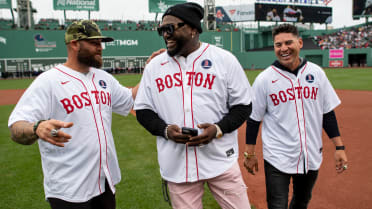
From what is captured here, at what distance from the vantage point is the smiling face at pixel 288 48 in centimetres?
286

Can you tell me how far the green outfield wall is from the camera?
35750 mm

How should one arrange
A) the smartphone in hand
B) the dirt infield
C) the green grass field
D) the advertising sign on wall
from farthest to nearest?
the advertising sign on wall < the green grass field < the dirt infield < the smartphone in hand

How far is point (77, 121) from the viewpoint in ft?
7.63

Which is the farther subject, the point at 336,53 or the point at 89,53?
the point at 336,53

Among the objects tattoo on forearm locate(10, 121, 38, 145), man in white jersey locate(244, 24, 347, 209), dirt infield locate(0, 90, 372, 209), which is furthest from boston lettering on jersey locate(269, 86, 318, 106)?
tattoo on forearm locate(10, 121, 38, 145)

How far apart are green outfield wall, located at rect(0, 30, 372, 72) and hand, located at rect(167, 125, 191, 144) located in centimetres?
3850

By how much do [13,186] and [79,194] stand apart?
3181 mm

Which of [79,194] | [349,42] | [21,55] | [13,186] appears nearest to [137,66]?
[21,55]

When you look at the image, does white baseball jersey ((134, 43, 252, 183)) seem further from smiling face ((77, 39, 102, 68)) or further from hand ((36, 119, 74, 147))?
hand ((36, 119, 74, 147))

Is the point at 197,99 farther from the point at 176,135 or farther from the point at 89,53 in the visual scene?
the point at 89,53

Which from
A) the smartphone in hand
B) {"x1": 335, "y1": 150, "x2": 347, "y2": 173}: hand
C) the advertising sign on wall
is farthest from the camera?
the advertising sign on wall

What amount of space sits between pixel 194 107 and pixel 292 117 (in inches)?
45.7

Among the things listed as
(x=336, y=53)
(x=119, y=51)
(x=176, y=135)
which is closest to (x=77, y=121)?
(x=176, y=135)

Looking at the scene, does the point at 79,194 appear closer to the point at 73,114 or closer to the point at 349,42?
the point at 73,114
